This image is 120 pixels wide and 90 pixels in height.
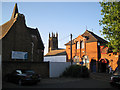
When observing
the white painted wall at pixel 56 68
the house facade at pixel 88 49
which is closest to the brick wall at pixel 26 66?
the white painted wall at pixel 56 68

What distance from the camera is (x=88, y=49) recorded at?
3391 cm

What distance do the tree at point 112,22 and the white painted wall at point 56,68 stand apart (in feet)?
25.6

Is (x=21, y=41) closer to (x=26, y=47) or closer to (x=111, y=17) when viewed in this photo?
(x=26, y=47)

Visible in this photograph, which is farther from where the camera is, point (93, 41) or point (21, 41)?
point (93, 41)

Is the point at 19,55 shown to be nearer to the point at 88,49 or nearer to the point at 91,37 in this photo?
the point at 88,49

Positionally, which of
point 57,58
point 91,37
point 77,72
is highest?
point 91,37

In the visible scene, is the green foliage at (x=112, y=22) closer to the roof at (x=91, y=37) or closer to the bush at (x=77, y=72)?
the bush at (x=77, y=72)

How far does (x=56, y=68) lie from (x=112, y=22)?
10.2 metres

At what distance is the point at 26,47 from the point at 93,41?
1513cm

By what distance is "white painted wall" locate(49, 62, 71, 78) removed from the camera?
21297 mm

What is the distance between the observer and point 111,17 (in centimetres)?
1809

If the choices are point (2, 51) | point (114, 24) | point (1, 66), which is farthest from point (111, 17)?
point (2, 51)

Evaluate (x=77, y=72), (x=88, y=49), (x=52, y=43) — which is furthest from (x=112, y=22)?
(x=52, y=43)

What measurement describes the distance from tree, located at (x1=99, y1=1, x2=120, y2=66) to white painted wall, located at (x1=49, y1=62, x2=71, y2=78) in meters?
7.81
